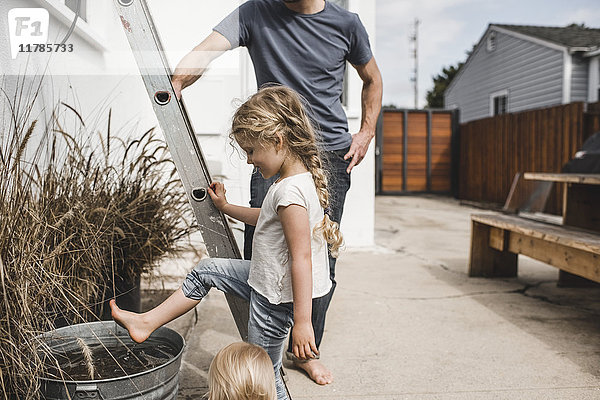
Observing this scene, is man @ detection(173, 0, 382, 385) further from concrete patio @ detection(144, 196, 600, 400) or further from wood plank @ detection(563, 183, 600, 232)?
wood plank @ detection(563, 183, 600, 232)

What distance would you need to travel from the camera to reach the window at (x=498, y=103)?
1552 centimetres

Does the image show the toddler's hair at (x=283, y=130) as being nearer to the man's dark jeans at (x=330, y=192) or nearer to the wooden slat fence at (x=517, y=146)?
the man's dark jeans at (x=330, y=192)

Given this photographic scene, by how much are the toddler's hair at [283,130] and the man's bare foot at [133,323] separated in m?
0.55

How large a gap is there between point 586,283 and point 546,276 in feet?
1.21

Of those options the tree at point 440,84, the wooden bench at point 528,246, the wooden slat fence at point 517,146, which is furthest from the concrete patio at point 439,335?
the tree at point 440,84

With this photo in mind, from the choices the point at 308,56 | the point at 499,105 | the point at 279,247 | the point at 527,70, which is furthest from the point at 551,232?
the point at 499,105

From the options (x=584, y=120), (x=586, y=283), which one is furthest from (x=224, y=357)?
(x=584, y=120)

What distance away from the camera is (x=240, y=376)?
1421 mm

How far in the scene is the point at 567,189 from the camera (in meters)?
3.90

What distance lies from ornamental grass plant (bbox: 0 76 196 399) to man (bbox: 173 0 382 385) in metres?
0.48

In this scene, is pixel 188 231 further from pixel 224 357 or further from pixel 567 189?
pixel 567 189

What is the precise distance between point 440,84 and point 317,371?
2969 cm

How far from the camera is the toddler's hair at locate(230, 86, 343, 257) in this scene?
1.61 metres

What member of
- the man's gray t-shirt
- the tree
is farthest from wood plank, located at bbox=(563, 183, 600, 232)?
the tree
